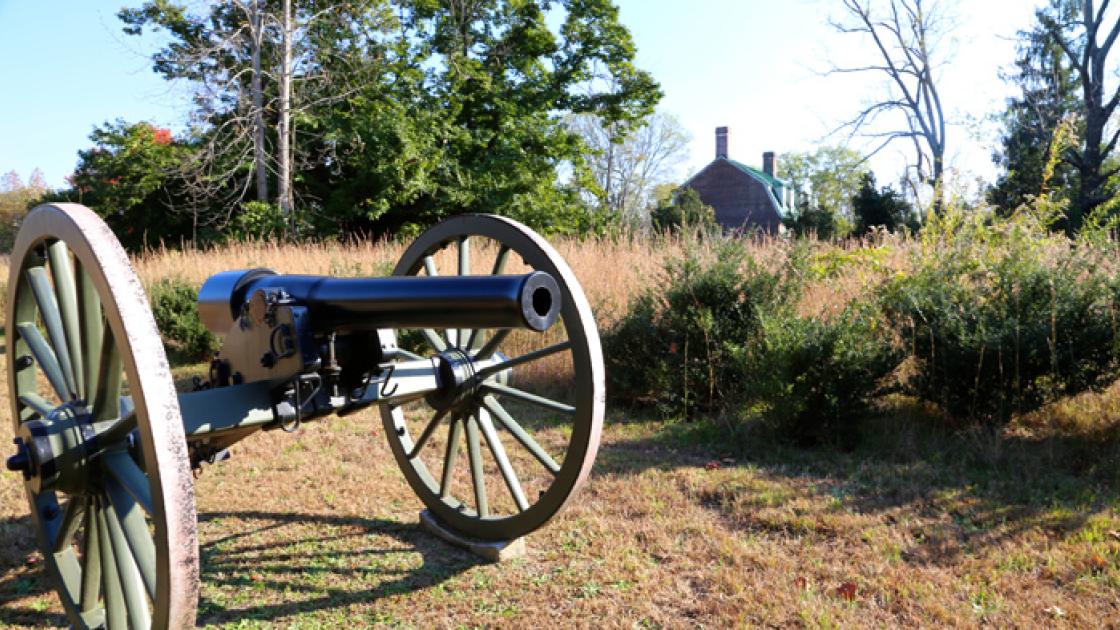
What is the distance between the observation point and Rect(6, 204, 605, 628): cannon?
5.68ft

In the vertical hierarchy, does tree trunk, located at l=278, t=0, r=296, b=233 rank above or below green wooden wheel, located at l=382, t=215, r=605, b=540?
above

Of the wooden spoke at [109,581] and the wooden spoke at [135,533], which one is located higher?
the wooden spoke at [135,533]

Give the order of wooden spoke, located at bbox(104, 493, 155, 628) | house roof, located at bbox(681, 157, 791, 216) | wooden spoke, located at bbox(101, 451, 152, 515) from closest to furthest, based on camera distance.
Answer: wooden spoke, located at bbox(101, 451, 152, 515)
wooden spoke, located at bbox(104, 493, 155, 628)
house roof, located at bbox(681, 157, 791, 216)

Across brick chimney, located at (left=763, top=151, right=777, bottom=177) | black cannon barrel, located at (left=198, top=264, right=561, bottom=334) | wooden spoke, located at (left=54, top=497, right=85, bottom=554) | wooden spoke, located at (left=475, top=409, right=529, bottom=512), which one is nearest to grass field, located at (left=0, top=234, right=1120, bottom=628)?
wooden spoke, located at (left=475, top=409, right=529, bottom=512)

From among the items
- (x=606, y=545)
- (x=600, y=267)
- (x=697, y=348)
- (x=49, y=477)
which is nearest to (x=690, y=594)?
(x=606, y=545)

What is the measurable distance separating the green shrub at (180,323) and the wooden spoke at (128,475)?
732 centimetres

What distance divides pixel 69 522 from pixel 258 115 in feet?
48.7

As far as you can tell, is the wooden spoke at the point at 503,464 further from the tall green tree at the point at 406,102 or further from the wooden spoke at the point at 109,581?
the tall green tree at the point at 406,102

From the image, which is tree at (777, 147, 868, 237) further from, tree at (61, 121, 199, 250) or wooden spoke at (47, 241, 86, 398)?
wooden spoke at (47, 241, 86, 398)

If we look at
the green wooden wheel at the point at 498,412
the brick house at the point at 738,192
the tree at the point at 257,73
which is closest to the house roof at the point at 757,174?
the brick house at the point at 738,192

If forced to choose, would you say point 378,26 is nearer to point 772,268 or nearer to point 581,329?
point 772,268

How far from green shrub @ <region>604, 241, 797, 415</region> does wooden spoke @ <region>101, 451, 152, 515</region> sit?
4065 mm

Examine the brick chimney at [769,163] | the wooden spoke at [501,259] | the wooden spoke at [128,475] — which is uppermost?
the brick chimney at [769,163]

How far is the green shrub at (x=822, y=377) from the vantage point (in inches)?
186
